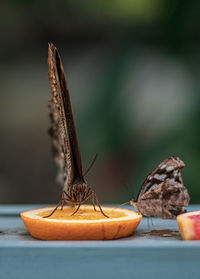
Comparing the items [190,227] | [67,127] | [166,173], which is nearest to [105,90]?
[166,173]

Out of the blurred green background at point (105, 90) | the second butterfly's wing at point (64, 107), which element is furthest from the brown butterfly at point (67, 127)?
the blurred green background at point (105, 90)

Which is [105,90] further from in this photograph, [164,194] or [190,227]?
[190,227]

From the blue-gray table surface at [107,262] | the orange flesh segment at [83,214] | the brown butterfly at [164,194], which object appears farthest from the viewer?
the brown butterfly at [164,194]

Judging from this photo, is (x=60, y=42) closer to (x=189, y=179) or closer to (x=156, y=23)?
(x=156, y=23)

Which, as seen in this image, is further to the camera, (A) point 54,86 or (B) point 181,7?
(B) point 181,7

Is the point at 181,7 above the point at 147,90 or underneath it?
above

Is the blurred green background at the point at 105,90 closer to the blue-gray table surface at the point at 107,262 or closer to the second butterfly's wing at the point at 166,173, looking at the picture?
the second butterfly's wing at the point at 166,173

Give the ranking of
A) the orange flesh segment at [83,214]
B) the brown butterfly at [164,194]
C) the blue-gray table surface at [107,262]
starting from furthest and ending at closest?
the brown butterfly at [164,194] < the orange flesh segment at [83,214] < the blue-gray table surface at [107,262]

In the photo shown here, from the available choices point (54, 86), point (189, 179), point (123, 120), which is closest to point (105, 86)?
point (123, 120)
